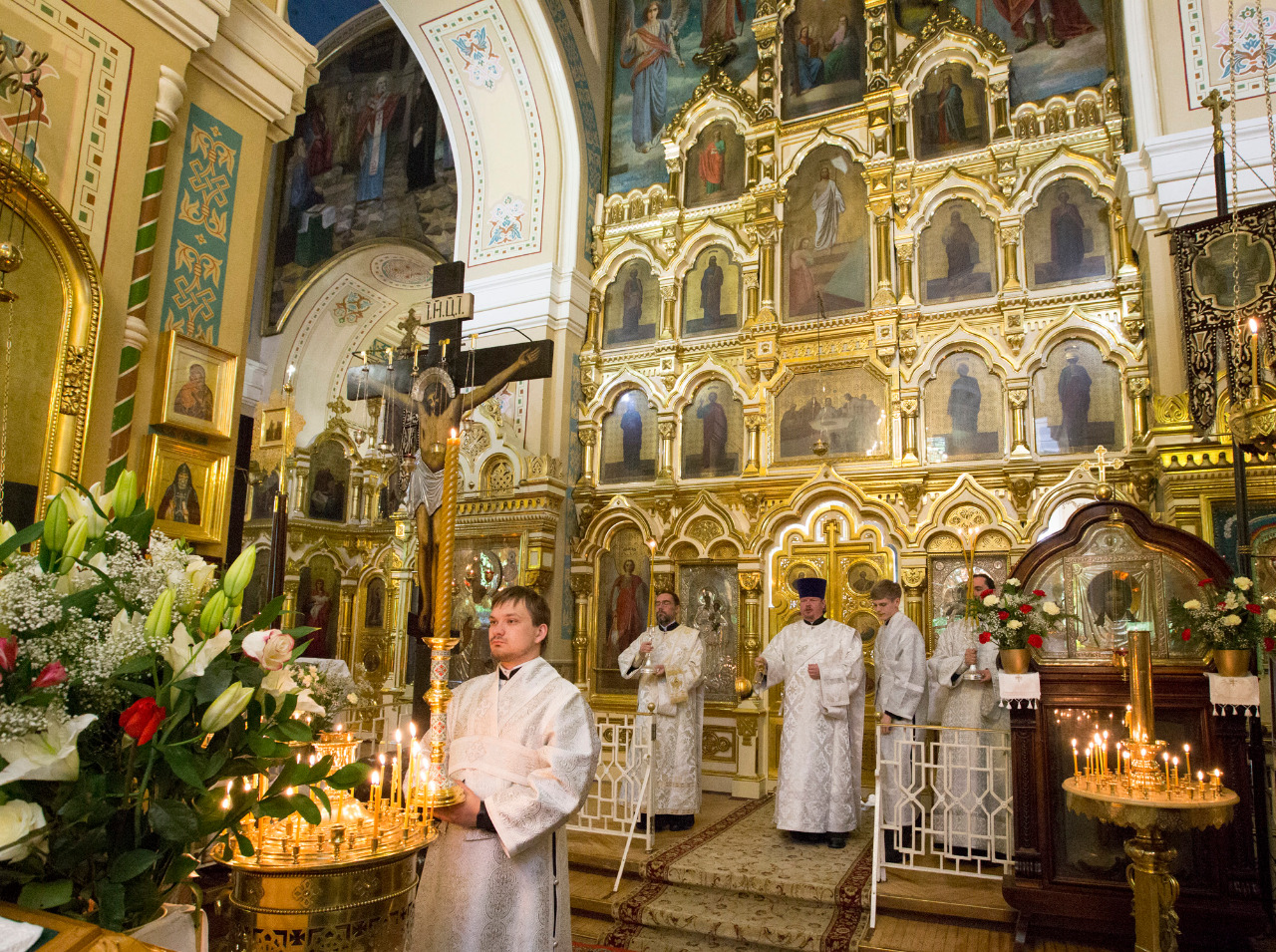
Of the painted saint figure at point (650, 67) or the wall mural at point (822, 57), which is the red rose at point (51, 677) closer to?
the wall mural at point (822, 57)

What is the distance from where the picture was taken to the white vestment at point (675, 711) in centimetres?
757

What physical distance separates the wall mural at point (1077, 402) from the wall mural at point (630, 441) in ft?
14.6

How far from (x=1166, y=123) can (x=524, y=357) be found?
6406mm

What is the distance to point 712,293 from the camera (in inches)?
441

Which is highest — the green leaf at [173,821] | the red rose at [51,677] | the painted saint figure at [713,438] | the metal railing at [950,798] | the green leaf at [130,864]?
the painted saint figure at [713,438]

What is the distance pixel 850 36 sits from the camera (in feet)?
36.1

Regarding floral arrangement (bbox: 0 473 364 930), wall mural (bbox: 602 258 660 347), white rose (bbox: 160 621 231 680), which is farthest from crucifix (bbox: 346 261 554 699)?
white rose (bbox: 160 621 231 680)

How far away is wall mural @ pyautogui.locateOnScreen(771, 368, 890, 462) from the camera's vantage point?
9836 millimetres

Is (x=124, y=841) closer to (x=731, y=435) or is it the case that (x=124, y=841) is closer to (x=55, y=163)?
(x=55, y=163)

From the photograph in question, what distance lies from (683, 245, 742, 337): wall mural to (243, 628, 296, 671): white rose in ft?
32.3

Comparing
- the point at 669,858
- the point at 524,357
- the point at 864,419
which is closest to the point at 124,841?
the point at 669,858

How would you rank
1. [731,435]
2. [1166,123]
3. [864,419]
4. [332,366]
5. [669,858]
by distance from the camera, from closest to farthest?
[669,858], [1166,123], [864,419], [731,435], [332,366]

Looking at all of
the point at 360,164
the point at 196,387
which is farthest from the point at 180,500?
the point at 360,164

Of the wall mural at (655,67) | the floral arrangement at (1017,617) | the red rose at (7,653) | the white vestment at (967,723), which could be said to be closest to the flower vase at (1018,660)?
the floral arrangement at (1017,617)
